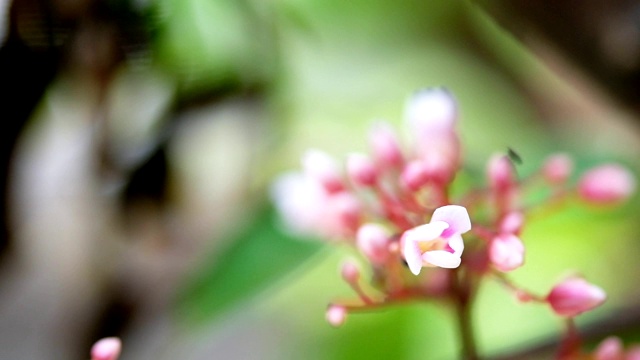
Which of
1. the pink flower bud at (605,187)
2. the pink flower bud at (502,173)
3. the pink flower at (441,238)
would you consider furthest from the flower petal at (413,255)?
the pink flower bud at (605,187)

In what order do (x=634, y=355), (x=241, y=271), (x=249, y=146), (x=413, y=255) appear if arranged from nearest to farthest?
(x=413, y=255) → (x=634, y=355) → (x=241, y=271) → (x=249, y=146)

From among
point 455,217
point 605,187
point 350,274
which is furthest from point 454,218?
point 605,187

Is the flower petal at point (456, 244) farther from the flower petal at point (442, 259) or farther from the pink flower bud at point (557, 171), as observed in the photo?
the pink flower bud at point (557, 171)

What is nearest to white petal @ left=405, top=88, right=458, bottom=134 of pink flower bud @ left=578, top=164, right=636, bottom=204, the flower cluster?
the flower cluster

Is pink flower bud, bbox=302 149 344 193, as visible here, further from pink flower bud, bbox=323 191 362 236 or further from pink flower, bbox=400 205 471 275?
pink flower, bbox=400 205 471 275

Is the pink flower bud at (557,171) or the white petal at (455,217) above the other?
→ the white petal at (455,217)

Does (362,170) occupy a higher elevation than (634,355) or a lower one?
higher

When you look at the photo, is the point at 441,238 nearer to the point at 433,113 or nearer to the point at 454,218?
the point at 454,218
